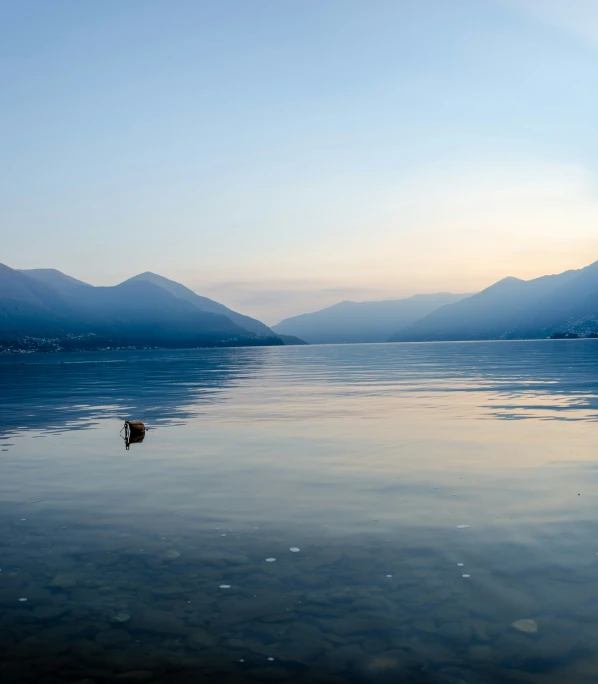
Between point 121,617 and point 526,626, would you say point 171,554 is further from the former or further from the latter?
point 526,626

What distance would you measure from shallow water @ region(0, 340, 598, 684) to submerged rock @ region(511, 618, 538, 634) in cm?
4

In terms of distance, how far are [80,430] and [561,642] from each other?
34.9m

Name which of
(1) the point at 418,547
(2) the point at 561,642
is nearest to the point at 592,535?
(1) the point at 418,547

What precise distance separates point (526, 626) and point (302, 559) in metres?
5.67

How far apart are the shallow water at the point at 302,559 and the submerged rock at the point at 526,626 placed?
0.04 metres

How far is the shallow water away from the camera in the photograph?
1103cm

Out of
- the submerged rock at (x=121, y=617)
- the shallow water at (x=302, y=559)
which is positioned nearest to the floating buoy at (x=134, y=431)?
the shallow water at (x=302, y=559)

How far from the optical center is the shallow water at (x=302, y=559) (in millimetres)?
11031

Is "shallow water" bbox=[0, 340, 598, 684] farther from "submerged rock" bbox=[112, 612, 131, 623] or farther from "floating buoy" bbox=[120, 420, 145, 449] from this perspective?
"floating buoy" bbox=[120, 420, 145, 449]

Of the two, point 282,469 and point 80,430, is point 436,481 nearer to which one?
point 282,469

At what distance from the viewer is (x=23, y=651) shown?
11.2 metres

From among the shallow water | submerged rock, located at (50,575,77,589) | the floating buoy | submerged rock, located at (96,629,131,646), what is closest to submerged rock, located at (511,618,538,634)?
the shallow water

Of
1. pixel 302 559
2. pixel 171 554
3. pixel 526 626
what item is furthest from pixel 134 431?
pixel 526 626

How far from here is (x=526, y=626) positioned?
1209cm
